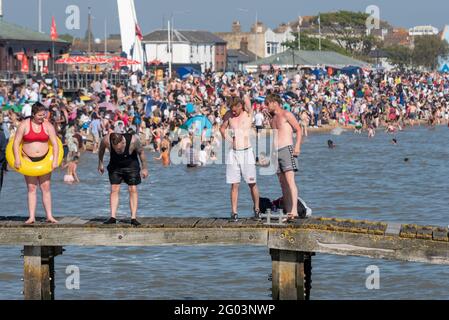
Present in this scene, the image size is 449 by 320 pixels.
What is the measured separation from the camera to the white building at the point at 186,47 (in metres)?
113

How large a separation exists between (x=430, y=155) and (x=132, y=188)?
1396 inches

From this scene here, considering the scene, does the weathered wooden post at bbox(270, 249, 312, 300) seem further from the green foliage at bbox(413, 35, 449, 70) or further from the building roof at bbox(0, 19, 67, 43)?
the green foliage at bbox(413, 35, 449, 70)

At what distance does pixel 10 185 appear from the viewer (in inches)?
1286

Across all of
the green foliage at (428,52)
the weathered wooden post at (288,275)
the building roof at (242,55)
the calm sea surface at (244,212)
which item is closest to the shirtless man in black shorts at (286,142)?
the weathered wooden post at (288,275)

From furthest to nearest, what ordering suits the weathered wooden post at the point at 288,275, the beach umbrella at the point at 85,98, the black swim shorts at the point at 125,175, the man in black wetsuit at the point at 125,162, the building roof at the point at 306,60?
the building roof at the point at 306,60 < the beach umbrella at the point at 85,98 < the black swim shorts at the point at 125,175 < the man in black wetsuit at the point at 125,162 < the weathered wooden post at the point at 288,275

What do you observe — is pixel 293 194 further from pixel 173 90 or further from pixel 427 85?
pixel 427 85

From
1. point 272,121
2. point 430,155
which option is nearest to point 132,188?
point 272,121

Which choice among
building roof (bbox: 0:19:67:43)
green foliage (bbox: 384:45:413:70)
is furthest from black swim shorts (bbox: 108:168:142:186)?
green foliage (bbox: 384:45:413:70)

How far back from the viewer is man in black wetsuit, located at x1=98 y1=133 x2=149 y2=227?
14.3m

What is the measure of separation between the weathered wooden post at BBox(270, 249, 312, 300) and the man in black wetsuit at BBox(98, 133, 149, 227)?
1729 mm

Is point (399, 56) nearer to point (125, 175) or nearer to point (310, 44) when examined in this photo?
point (310, 44)

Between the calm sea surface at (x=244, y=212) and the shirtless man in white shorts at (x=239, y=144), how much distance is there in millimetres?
2617

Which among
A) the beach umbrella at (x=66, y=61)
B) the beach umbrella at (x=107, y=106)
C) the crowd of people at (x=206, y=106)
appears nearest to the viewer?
the crowd of people at (x=206, y=106)

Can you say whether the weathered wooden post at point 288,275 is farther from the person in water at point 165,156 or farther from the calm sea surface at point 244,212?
the person in water at point 165,156
